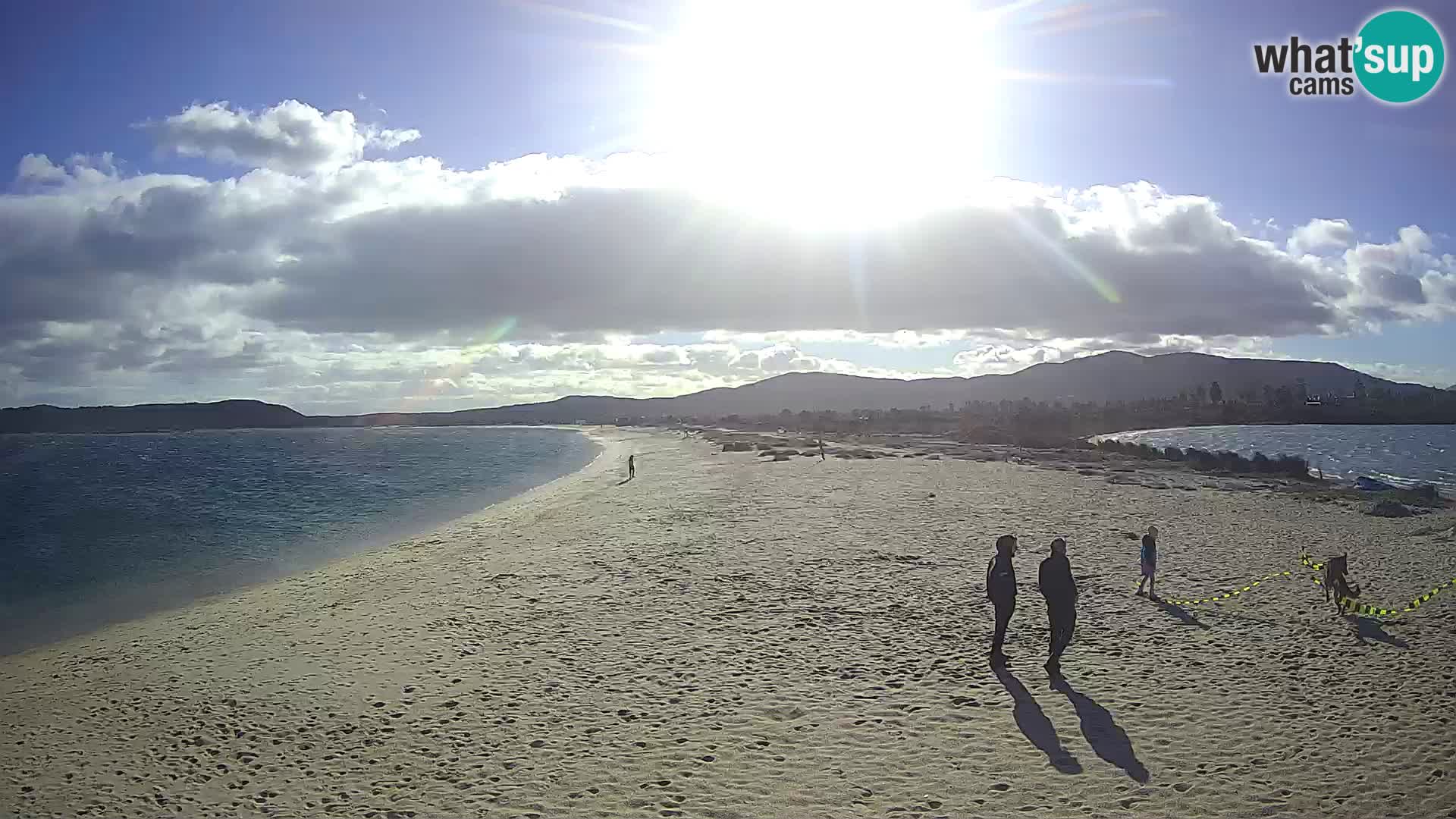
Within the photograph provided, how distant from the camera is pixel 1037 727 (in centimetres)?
813

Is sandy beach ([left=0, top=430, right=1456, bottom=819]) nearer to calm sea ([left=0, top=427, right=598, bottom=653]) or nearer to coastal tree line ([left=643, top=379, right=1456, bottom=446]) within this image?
calm sea ([left=0, top=427, right=598, bottom=653])

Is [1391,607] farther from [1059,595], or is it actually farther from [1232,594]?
[1059,595]

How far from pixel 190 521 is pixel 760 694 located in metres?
36.0

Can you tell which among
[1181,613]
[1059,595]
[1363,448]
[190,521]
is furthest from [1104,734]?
[1363,448]

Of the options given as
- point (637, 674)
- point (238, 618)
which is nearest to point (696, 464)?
point (238, 618)

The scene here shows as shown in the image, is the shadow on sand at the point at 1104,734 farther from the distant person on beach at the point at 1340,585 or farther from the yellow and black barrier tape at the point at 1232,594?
the distant person on beach at the point at 1340,585

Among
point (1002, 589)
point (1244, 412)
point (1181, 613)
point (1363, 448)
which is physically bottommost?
point (1363, 448)

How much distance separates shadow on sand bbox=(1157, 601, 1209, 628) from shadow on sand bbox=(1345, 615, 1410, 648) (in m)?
1.74

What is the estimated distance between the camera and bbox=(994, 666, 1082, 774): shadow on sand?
7.35m

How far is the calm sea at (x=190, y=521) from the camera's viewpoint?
21156 mm

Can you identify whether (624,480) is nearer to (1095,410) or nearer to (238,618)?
(238,618)

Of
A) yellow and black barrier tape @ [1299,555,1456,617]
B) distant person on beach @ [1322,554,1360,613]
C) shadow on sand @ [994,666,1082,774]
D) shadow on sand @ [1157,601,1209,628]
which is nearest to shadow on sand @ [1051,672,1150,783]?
shadow on sand @ [994,666,1082,774]

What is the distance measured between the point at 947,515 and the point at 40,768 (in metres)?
19.4

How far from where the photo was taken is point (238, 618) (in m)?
16.1
